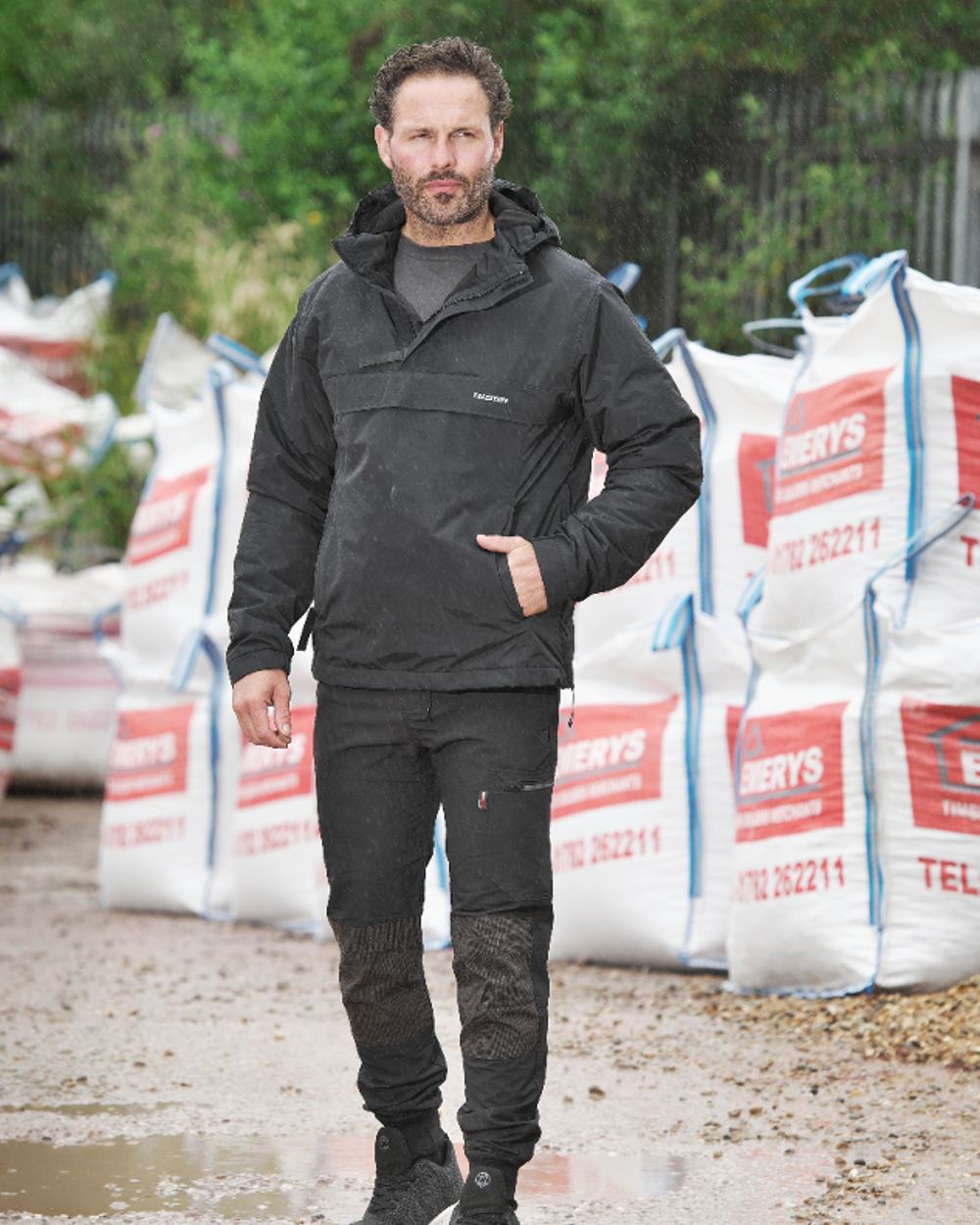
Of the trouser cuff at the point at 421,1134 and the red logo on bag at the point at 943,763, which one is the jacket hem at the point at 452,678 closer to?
the trouser cuff at the point at 421,1134

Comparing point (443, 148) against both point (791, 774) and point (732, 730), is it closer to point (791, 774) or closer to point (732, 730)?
point (791, 774)

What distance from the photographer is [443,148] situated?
12.4ft

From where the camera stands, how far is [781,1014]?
222 inches

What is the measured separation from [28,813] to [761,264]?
3.65 metres

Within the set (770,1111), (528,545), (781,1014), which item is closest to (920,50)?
(781,1014)

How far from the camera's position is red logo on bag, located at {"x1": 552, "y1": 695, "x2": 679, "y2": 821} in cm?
629

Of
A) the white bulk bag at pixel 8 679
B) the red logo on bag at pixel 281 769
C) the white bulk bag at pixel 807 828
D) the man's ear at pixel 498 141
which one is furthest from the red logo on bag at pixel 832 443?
the white bulk bag at pixel 8 679

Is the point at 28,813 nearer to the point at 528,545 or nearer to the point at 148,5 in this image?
the point at 528,545

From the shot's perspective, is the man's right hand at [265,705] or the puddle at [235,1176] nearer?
the man's right hand at [265,705]

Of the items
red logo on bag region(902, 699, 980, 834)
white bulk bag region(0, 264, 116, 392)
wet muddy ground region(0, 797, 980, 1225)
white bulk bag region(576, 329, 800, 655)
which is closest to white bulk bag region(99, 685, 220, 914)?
wet muddy ground region(0, 797, 980, 1225)

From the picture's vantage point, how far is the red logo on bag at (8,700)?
8625mm

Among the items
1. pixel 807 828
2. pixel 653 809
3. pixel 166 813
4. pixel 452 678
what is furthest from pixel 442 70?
pixel 166 813

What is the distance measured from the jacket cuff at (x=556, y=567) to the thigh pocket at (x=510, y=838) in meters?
0.29

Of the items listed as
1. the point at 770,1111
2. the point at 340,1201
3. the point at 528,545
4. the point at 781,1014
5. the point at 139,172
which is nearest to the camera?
the point at 528,545
